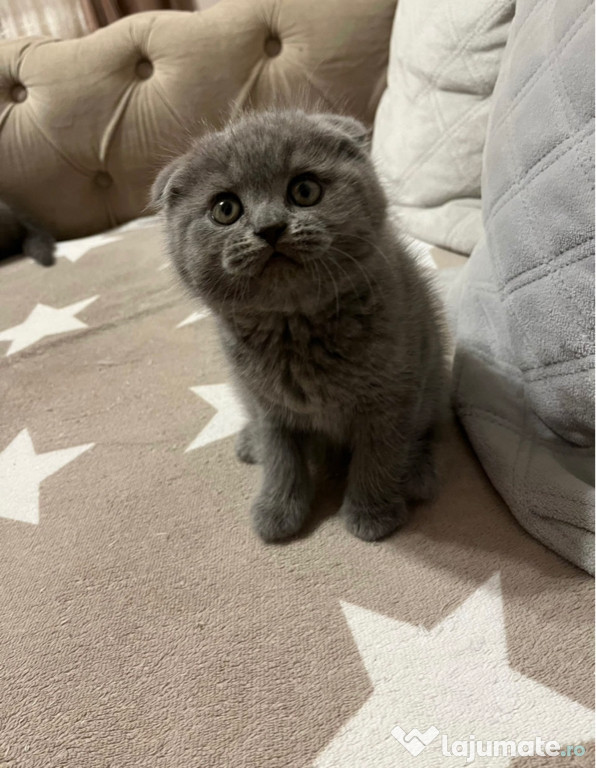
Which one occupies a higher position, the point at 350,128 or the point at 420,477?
the point at 350,128

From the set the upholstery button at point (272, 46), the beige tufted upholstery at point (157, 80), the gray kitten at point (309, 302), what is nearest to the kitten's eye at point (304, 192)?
the gray kitten at point (309, 302)

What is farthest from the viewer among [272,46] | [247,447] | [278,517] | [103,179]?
[103,179]

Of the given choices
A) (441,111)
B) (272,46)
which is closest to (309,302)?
(441,111)

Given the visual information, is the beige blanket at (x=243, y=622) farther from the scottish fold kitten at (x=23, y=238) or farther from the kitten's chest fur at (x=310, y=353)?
the scottish fold kitten at (x=23, y=238)

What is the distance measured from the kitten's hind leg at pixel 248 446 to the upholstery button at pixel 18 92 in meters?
1.33

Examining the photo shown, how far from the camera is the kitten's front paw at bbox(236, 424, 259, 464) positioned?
839 mm

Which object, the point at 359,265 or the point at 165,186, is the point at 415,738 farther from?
the point at 165,186

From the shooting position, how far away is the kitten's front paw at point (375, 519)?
2.24 ft

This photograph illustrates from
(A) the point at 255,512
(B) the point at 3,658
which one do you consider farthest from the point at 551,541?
(B) the point at 3,658

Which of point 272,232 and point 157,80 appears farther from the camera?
point 157,80

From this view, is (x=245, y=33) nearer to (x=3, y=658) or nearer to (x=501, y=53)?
(x=501, y=53)

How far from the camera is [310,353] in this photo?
65cm

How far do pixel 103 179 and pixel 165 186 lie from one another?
1.11 metres

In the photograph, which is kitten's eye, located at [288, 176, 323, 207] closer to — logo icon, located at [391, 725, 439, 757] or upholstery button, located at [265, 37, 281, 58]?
logo icon, located at [391, 725, 439, 757]
